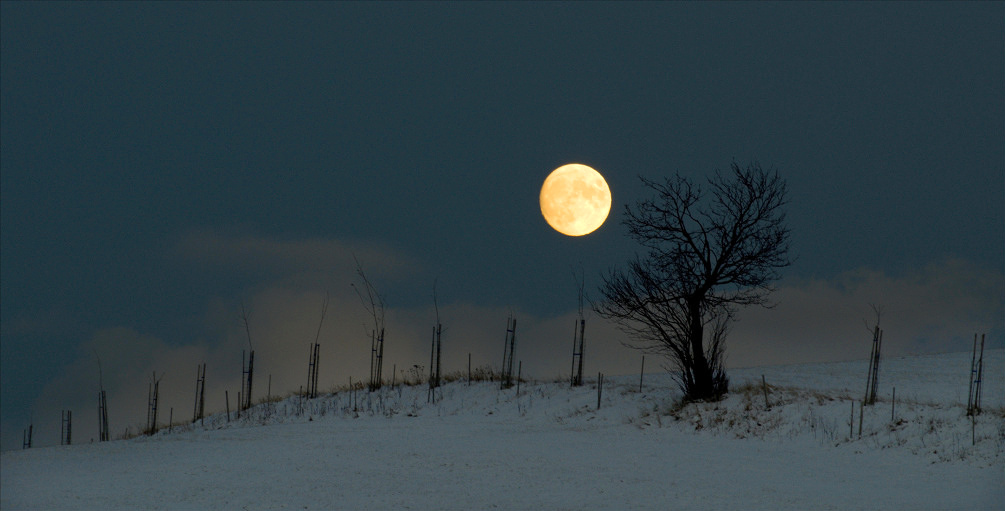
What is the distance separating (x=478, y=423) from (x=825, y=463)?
11.3m

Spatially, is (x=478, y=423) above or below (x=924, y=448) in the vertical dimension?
below

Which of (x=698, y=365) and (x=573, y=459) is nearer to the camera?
(x=573, y=459)

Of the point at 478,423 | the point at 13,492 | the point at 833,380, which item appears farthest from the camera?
the point at 833,380

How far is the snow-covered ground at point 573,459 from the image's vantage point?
14180 mm

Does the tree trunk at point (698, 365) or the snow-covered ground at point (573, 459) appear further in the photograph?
the tree trunk at point (698, 365)

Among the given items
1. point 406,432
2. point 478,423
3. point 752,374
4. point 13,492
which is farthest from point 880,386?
point 13,492

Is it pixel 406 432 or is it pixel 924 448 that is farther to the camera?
pixel 406 432

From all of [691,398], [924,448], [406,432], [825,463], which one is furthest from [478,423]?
[924,448]

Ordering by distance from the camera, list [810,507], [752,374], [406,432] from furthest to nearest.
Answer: [752,374] → [406,432] → [810,507]

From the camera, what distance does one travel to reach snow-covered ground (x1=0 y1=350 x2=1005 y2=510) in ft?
46.5

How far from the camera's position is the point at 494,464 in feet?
57.7

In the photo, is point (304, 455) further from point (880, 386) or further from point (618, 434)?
point (880, 386)

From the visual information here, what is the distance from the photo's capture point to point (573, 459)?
61.4 ft

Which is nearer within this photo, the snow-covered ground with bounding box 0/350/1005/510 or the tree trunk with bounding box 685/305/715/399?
the snow-covered ground with bounding box 0/350/1005/510
